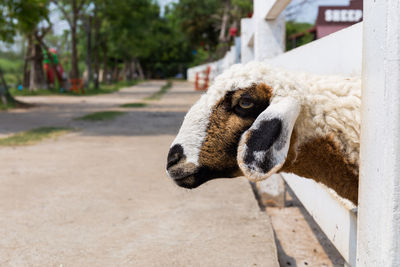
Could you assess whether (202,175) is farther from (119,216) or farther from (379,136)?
(119,216)

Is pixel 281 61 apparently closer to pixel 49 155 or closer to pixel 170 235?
pixel 170 235

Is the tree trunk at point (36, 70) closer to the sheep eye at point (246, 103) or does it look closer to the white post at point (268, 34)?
the white post at point (268, 34)

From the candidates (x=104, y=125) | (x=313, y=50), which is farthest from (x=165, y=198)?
(x=104, y=125)

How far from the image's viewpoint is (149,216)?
3.70 metres

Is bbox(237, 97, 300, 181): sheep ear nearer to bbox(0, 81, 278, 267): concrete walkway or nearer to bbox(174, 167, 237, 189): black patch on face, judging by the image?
bbox(174, 167, 237, 189): black patch on face

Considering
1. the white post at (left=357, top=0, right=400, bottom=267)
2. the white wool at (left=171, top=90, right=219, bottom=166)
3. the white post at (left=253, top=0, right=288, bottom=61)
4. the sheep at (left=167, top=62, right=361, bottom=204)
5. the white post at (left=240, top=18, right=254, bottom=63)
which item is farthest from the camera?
the white post at (left=240, top=18, right=254, bottom=63)

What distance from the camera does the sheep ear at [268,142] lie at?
183cm

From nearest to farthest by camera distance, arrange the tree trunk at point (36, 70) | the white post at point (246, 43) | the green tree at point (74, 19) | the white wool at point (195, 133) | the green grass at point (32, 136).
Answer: the white wool at point (195, 133), the white post at point (246, 43), the green grass at point (32, 136), the tree trunk at point (36, 70), the green tree at point (74, 19)

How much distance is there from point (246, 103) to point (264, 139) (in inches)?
10.7

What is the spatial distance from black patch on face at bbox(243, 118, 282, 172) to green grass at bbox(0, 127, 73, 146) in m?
6.39

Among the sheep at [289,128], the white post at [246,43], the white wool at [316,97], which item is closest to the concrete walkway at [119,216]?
the sheep at [289,128]

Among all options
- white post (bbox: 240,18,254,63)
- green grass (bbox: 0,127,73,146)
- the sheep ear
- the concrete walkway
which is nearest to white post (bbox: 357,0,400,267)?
the sheep ear

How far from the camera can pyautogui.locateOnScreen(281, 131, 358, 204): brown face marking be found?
6.55 ft

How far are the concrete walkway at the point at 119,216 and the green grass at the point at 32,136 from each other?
44.1 inches
